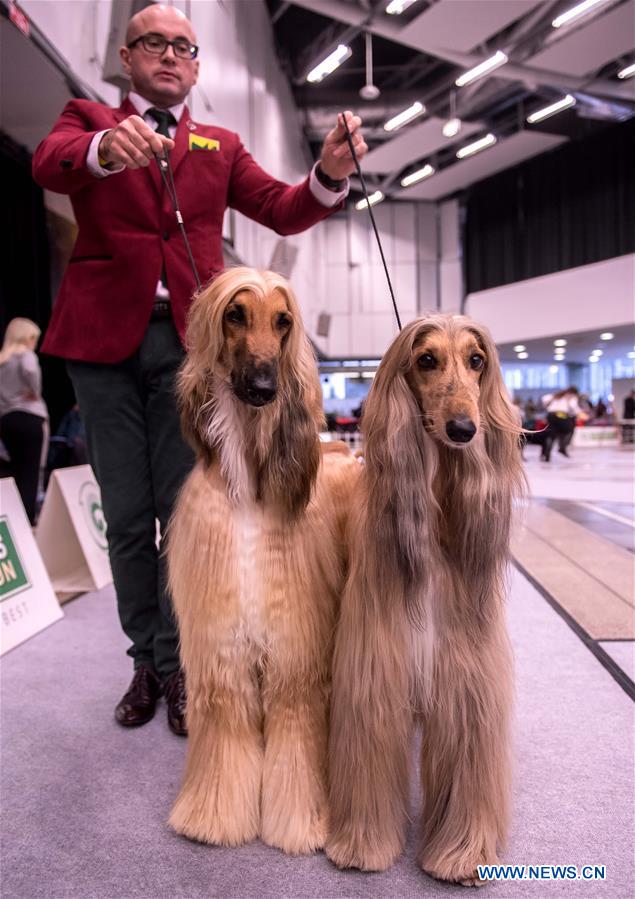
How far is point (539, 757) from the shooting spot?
63.2 inches

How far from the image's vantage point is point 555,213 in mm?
13094

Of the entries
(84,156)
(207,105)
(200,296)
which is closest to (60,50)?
(207,105)

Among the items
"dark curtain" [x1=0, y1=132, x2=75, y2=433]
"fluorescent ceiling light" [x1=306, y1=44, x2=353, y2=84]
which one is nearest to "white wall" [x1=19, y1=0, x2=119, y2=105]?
"dark curtain" [x1=0, y1=132, x2=75, y2=433]

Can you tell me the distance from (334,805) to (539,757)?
646 millimetres

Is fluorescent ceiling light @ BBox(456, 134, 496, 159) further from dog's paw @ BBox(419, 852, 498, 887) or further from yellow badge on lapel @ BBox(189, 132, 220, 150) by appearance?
dog's paw @ BBox(419, 852, 498, 887)

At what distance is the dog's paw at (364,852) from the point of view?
1185mm

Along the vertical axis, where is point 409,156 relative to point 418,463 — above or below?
above

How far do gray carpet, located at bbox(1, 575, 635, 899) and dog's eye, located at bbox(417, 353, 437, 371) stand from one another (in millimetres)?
943

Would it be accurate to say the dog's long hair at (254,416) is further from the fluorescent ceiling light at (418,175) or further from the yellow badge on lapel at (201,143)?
the fluorescent ceiling light at (418,175)

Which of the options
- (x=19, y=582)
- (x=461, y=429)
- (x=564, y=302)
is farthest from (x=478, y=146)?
(x=461, y=429)

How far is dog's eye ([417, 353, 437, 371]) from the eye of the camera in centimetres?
113

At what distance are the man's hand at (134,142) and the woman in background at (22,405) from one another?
9.35 ft

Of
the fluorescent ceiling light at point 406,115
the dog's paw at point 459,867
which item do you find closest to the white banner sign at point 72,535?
the dog's paw at point 459,867

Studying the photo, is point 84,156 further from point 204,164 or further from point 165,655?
point 165,655
